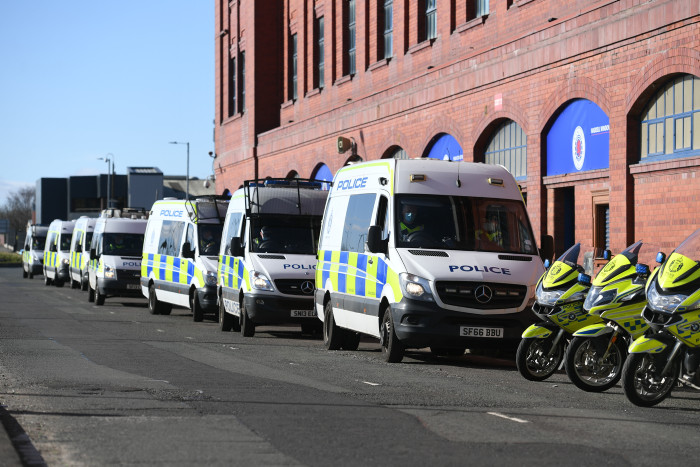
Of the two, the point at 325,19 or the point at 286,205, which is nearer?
the point at 286,205

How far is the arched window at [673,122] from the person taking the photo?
17953 mm

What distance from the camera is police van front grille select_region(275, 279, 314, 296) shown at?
19750 millimetres

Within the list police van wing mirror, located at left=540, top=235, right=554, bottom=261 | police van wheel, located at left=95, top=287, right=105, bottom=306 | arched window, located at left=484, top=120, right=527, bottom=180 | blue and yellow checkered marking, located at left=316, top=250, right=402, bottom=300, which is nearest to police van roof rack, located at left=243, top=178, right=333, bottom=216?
blue and yellow checkered marking, located at left=316, top=250, right=402, bottom=300

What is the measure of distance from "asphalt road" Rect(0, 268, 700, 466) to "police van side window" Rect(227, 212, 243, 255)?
4.73 metres

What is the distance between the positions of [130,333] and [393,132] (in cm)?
1113

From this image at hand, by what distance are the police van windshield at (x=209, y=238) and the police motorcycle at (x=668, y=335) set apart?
47.9 feet

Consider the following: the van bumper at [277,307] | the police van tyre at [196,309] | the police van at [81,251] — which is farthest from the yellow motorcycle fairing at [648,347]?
the police van at [81,251]

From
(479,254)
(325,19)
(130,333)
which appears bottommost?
(130,333)

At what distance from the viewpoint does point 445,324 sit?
48.0 ft

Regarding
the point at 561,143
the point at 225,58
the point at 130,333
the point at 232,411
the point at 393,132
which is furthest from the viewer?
the point at 225,58

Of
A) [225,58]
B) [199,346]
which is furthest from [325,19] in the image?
[199,346]

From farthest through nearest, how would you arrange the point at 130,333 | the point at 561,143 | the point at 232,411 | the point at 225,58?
the point at 225,58 → the point at 561,143 → the point at 130,333 → the point at 232,411

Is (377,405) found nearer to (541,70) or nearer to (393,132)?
(541,70)

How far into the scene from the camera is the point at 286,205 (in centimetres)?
2123
